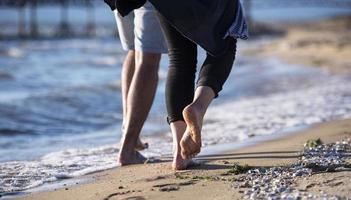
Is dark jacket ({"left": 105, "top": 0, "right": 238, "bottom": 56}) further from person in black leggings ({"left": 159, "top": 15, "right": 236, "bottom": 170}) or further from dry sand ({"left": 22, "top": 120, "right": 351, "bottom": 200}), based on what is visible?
dry sand ({"left": 22, "top": 120, "right": 351, "bottom": 200})

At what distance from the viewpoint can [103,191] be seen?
9.65 ft

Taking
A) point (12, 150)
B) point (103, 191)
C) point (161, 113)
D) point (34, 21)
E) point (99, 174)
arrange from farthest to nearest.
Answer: point (34, 21) → point (161, 113) → point (12, 150) → point (99, 174) → point (103, 191)

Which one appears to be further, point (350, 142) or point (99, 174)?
point (350, 142)

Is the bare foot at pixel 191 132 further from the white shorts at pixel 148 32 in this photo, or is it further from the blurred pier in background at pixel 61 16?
the blurred pier in background at pixel 61 16

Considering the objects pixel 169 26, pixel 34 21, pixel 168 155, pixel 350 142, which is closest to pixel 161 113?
pixel 168 155

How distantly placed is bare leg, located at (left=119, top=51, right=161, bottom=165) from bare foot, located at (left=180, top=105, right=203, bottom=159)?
67 cm

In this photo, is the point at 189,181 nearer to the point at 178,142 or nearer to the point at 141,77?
the point at 178,142

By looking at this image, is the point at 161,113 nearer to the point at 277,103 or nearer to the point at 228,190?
the point at 277,103

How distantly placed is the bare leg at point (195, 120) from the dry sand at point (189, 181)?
0.14 meters

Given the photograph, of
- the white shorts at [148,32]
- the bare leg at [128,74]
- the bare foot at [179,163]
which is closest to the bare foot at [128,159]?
the bare leg at [128,74]

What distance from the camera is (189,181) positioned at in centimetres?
296

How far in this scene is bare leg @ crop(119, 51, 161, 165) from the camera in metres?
3.63

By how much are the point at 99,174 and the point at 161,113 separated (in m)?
3.76

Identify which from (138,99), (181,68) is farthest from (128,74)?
(181,68)
